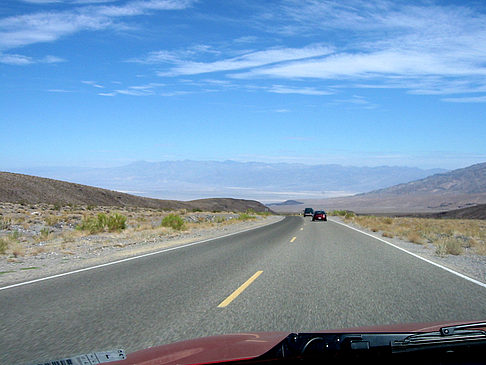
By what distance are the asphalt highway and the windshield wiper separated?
6.84 feet

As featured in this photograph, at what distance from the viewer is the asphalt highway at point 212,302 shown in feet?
18.4

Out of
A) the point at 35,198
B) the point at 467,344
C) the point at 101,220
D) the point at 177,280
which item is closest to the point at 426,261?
the point at 177,280

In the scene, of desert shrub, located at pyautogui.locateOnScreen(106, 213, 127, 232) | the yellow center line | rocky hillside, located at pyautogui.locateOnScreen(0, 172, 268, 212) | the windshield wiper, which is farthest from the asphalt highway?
rocky hillside, located at pyautogui.locateOnScreen(0, 172, 268, 212)

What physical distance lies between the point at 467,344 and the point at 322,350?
1100mm

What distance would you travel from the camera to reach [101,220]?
89.0 feet

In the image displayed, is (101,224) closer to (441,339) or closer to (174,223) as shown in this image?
(174,223)

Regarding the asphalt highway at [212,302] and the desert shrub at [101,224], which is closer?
the asphalt highway at [212,302]

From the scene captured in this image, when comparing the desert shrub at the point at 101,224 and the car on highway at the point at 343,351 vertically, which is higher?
the car on highway at the point at 343,351

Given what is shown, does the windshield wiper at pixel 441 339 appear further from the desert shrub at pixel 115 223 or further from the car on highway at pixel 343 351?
the desert shrub at pixel 115 223

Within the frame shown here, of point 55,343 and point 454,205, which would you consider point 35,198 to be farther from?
point 454,205

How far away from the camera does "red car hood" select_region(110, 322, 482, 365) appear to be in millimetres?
3713

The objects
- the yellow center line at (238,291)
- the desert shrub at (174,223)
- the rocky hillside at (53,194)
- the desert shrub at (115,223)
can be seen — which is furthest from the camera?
the rocky hillside at (53,194)

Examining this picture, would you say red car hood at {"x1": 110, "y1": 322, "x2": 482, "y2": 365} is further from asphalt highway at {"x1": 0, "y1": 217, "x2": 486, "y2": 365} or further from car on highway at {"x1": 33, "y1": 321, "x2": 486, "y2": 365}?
asphalt highway at {"x1": 0, "y1": 217, "x2": 486, "y2": 365}

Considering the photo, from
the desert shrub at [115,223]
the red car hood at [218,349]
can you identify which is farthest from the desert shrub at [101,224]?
the red car hood at [218,349]
